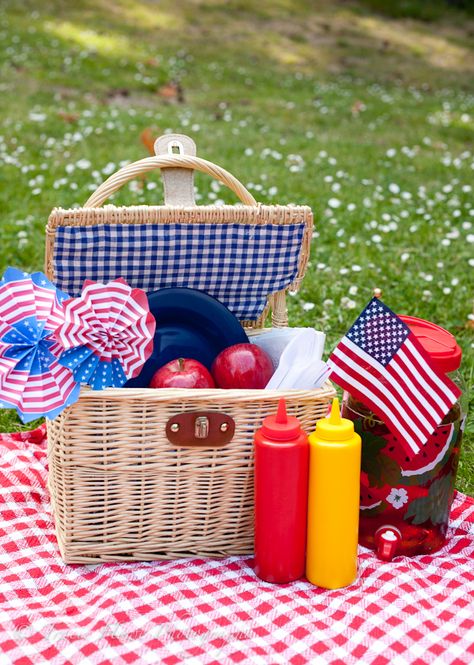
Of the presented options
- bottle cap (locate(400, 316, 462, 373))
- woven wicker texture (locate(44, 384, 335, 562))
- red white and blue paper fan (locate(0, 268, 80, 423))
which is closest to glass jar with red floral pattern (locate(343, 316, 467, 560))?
bottle cap (locate(400, 316, 462, 373))

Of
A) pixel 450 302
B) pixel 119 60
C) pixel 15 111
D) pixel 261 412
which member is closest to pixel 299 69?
pixel 119 60

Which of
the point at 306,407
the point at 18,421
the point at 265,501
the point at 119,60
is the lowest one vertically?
the point at 18,421

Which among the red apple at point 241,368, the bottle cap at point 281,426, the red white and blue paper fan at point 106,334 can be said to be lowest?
the bottle cap at point 281,426

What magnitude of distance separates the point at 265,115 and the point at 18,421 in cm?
477

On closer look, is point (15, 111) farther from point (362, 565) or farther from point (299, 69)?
point (362, 565)

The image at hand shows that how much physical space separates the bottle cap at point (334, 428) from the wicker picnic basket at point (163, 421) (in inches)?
3.2

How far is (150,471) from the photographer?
5.45 feet

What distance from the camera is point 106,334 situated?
1.61m

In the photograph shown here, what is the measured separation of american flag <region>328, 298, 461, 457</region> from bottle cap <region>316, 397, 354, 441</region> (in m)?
0.12

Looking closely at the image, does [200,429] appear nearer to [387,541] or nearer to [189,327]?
[189,327]

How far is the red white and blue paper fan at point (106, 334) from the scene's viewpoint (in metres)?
1.57

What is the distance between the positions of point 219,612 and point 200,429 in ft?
1.16

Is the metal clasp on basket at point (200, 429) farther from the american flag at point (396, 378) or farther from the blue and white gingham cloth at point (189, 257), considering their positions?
the blue and white gingham cloth at point (189, 257)

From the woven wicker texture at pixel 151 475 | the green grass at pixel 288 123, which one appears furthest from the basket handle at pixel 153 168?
the green grass at pixel 288 123
